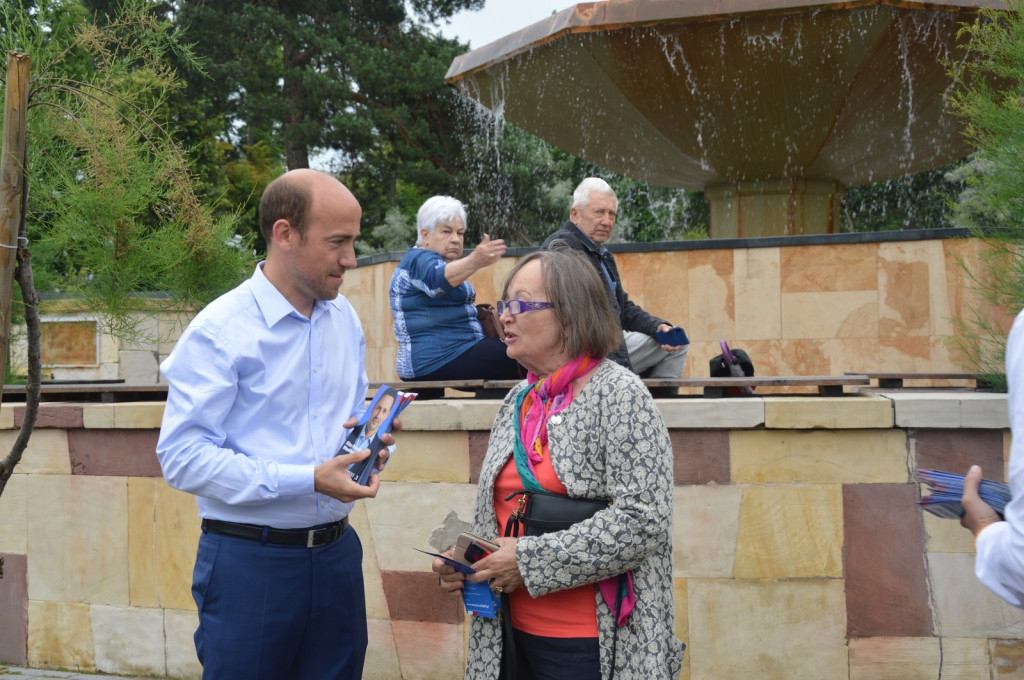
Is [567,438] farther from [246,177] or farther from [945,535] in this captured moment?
[246,177]

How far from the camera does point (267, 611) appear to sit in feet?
8.11

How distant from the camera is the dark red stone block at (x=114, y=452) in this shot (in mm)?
4902

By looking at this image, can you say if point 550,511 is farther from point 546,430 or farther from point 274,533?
point 274,533

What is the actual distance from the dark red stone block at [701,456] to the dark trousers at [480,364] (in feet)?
3.68

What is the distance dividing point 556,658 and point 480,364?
2.65m

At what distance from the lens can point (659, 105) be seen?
30.5 ft

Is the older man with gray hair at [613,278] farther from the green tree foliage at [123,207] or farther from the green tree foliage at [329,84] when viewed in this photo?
the green tree foliage at [329,84]

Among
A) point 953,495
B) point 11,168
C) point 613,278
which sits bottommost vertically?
point 953,495

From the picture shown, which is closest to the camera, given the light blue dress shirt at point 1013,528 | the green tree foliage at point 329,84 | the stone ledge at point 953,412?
the light blue dress shirt at point 1013,528

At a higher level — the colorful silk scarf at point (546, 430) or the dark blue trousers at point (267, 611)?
the colorful silk scarf at point (546, 430)

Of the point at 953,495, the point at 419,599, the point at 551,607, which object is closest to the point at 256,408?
the point at 551,607

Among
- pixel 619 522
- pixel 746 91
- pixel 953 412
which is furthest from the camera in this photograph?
pixel 746 91

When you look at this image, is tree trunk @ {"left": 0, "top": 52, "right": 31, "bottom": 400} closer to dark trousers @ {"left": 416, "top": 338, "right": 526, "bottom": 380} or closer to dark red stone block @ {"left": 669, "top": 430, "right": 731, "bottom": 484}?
dark trousers @ {"left": 416, "top": 338, "right": 526, "bottom": 380}

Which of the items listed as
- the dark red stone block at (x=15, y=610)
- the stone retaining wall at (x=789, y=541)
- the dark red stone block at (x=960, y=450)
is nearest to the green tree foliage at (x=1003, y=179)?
the dark red stone block at (x=960, y=450)
